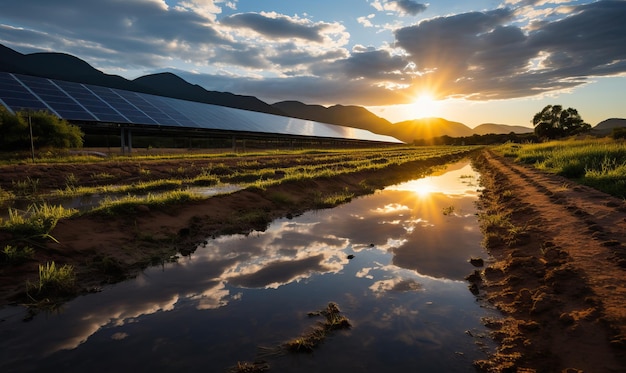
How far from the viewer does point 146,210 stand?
29.4 feet

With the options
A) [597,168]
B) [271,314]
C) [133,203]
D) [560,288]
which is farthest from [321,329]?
[597,168]

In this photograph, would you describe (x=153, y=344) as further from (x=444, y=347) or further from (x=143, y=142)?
(x=143, y=142)

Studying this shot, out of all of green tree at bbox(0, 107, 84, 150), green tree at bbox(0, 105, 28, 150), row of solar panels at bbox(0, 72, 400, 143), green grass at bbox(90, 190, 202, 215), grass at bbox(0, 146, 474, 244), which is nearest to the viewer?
grass at bbox(0, 146, 474, 244)

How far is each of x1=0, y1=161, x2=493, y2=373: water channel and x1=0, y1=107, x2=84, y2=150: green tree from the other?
22909mm

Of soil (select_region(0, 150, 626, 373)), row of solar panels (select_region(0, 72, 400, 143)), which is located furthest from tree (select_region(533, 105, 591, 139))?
soil (select_region(0, 150, 626, 373))

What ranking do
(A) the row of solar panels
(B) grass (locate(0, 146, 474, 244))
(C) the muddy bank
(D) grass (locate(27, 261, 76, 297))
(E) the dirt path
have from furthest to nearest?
1. (A) the row of solar panels
2. (B) grass (locate(0, 146, 474, 244))
3. (C) the muddy bank
4. (D) grass (locate(27, 261, 76, 297))
5. (E) the dirt path

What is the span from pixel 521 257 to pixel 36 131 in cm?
→ 2958

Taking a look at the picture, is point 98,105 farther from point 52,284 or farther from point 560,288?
point 560,288

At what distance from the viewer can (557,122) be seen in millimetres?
93000

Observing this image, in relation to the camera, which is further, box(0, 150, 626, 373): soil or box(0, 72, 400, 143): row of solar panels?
box(0, 72, 400, 143): row of solar panels

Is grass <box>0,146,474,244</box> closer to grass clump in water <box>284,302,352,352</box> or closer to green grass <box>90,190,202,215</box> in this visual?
green grass <box>90,190,202,215</box>

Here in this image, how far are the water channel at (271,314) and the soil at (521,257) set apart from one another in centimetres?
44

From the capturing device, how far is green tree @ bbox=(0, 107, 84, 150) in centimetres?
2242

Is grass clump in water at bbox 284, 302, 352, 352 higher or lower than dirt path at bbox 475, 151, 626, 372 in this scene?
lower
